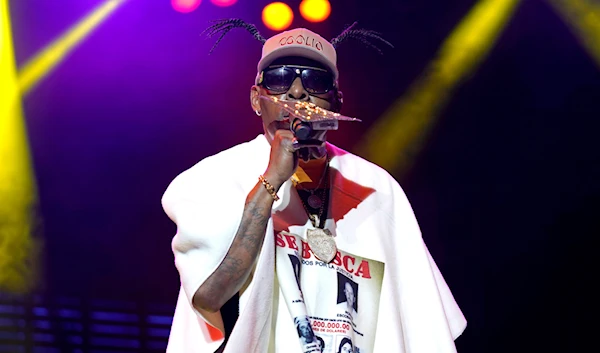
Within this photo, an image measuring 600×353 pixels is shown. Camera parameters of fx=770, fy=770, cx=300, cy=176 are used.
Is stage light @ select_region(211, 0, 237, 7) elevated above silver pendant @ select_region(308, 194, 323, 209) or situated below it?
above

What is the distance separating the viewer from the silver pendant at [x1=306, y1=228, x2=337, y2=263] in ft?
7.89

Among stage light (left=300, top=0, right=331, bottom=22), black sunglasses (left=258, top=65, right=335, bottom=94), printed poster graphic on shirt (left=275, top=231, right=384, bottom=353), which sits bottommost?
A: printed poster graphic on shirt (left=275, top=231, right=384, bottom=353)

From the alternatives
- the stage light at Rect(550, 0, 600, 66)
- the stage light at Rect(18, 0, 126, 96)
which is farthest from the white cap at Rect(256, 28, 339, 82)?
the stage light at Rect(550, 0, 600, 66)

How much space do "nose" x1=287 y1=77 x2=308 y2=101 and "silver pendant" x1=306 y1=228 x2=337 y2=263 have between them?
1.44 feet

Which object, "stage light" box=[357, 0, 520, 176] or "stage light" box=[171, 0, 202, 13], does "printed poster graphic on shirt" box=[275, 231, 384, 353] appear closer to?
"stage light" box=[357, 0, 520, 176]

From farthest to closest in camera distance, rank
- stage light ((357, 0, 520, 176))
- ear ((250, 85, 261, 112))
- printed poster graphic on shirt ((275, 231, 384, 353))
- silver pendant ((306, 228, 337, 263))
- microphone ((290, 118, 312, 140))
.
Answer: stage light ((357, 0, 520, 176)) → ear ((250, 85, 261, 112)) → silver pendant ((306, 228, 337, 263)) → printed poster graphic on shirt ((275, 231, 384, 353)) → microphone ((290, 118, 312, 140))

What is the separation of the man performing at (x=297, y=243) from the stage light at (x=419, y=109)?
2.04m

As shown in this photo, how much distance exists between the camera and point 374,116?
4852 millimetres

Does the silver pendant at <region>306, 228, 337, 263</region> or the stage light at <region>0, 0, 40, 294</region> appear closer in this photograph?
the silver pendant at <region>306, 228, 337, 263</region>

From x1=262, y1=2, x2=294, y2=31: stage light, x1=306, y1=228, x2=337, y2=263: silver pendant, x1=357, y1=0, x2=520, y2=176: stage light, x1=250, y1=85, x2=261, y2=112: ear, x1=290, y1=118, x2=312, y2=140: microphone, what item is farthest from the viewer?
x1=357, y1=0, x2=520, y2=176: stage light

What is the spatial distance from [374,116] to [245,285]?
9.08ft

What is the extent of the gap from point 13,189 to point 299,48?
9.28 ft

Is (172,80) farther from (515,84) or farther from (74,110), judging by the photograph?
(515,84)

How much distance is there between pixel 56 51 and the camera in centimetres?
479
